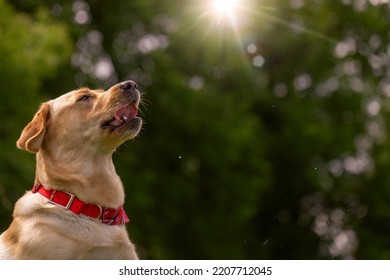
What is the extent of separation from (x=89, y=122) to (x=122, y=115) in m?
0.27

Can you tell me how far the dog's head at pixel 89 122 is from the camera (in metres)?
6.94

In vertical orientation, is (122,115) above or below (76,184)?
above

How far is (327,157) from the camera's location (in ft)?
88.4

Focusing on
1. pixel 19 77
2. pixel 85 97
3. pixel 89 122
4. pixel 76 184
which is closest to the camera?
pixel 76 184

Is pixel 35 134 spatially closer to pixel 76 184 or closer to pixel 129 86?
pixel 76 184

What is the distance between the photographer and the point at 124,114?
7.13 metres

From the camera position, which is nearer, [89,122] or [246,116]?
[89,122]

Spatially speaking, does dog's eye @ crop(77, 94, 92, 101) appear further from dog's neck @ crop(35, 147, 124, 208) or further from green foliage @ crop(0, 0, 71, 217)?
green foliage @ crop(0, 0, 71, 217)

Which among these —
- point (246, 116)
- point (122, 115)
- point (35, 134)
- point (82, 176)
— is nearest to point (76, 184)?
point (82, 176)

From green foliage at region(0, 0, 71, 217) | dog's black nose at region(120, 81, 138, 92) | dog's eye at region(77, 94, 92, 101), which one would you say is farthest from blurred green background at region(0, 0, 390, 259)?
dog's black nose at region(120, 81, 138, 92)

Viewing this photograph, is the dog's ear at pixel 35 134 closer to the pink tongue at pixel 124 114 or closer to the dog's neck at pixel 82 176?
the dog's neck at pixel 82 176

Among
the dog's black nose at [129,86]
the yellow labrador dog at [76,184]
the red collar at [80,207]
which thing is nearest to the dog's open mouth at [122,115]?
the yellow labrador dog at [76,184]

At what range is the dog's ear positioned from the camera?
6.84 meters

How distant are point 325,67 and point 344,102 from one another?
1309 mm
